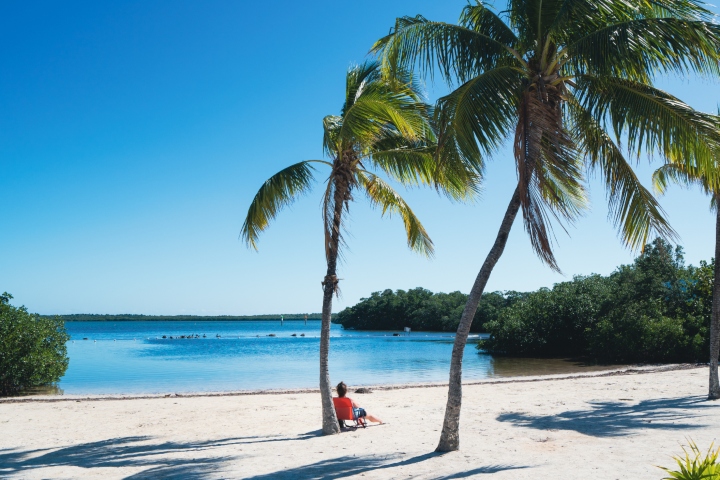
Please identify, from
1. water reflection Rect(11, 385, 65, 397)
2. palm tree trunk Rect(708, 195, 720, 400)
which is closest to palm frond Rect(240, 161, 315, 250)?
palm tree trunk Rect(708, 195, 720, 400)

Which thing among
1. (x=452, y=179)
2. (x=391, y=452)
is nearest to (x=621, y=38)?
(x=452, y=179)

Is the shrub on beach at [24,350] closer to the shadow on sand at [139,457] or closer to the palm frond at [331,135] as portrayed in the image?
the shadow on sand at [139,457]

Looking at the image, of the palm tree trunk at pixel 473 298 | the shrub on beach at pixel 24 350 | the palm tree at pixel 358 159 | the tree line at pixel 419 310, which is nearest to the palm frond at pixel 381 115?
the palm tree at pixel 358 159

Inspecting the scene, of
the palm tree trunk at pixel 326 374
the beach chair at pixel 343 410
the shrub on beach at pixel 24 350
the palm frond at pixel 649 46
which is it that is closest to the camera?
the palm frond at pixel 649 46

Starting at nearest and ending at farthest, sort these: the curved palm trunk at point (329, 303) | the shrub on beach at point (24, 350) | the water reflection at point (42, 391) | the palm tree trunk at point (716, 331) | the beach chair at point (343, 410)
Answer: the curved palm trunk at point (329, 303), the beach chair at point (343, 410), the palm tree trunk at point (716, 331), the shrub on beach at point (24, 350), the water reflection at point (42, 391)

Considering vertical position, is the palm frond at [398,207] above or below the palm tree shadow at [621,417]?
above

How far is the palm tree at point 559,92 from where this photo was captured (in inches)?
259

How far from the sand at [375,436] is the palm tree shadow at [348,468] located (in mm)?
24

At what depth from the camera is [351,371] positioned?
2938 cm

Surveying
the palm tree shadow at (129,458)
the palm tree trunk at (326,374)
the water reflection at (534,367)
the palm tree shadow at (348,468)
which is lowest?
the water reflection at (534,367)

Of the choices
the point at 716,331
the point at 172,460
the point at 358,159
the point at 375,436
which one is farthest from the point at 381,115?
the point at 716,331

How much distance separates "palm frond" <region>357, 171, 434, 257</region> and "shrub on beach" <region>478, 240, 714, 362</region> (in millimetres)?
13285

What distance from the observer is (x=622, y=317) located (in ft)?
95.0

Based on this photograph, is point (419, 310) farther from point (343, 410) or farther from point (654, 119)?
point (654, 119)
